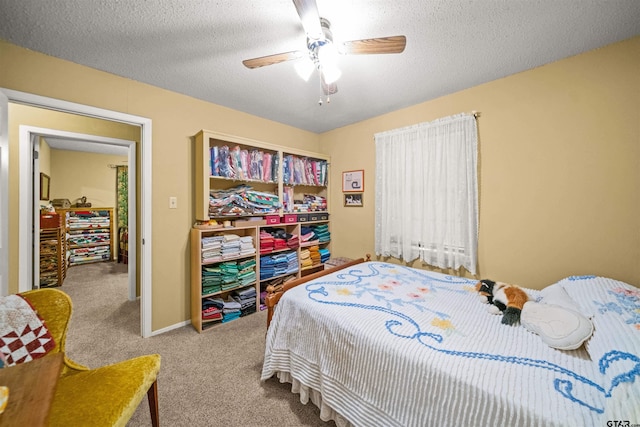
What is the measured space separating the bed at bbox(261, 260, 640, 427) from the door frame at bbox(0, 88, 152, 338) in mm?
1443

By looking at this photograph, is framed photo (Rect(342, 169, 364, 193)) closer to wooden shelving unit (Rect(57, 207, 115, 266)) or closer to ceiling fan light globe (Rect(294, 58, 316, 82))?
ceiling fan light globe (Rect(294, 58, 316, 82))

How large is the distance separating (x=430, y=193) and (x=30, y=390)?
9.55 feet

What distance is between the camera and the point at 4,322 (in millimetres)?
1054

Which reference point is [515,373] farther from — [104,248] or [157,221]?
[104,248]

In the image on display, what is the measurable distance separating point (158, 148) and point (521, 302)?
323 cm

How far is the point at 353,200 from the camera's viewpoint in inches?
131

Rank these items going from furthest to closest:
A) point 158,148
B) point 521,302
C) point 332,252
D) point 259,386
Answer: point 332,252 < point 158,148 < point 259,386 < point 521,302

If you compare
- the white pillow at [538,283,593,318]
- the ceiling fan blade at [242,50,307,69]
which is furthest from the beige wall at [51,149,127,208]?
the white pillow at [538,283,593,318]

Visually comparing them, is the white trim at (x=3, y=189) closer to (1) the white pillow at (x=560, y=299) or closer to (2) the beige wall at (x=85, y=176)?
(1) the white pillow at (x=560, y=299)

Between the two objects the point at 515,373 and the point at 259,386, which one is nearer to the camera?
the point at 515,373

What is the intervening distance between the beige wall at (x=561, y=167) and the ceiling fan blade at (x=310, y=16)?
1.81 meters

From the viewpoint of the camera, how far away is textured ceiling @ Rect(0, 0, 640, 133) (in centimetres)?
135

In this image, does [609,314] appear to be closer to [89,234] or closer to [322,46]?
[322,46]

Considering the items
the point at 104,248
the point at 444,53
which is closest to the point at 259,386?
the point at 444,53
